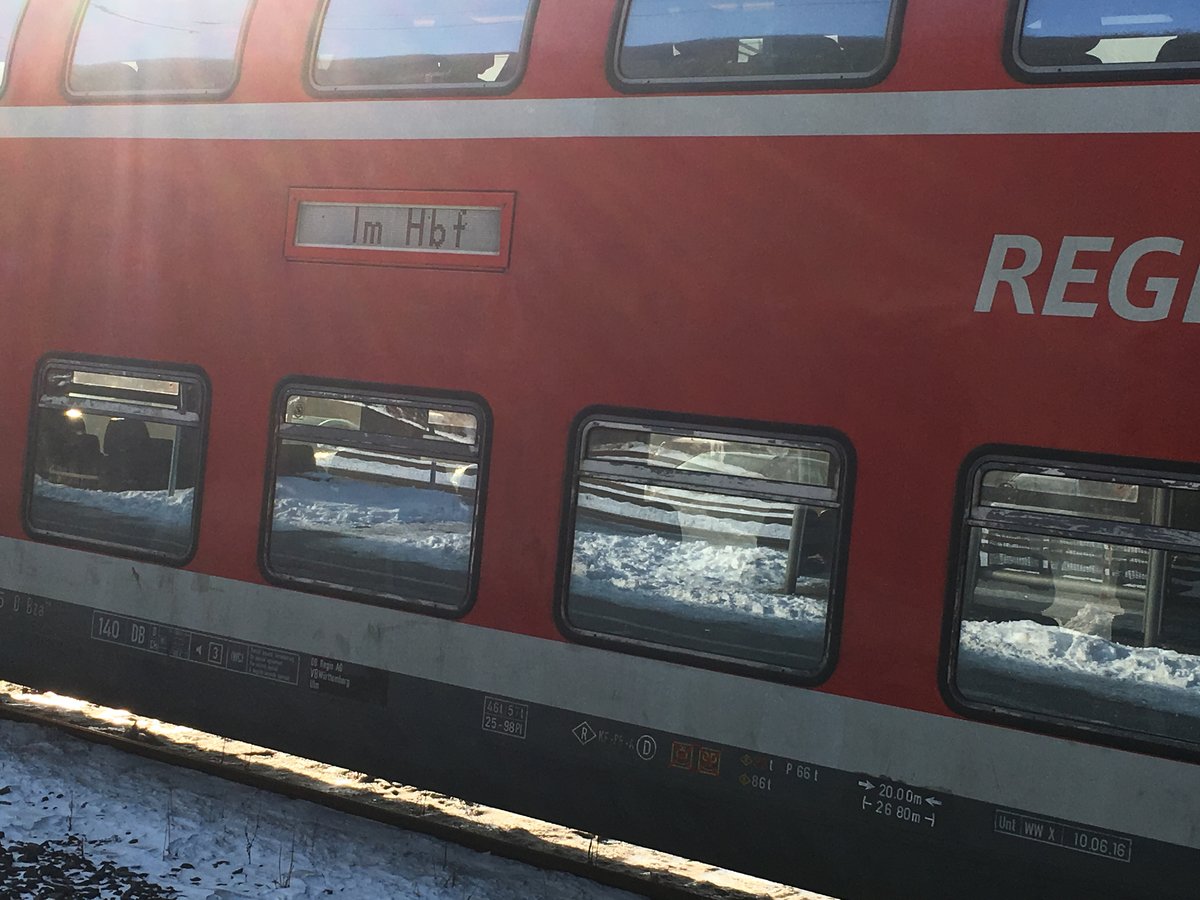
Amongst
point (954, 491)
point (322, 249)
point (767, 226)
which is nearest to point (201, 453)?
point (322, 249)

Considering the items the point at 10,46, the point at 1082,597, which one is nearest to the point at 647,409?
the point at 1082,597

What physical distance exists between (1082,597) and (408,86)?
10.6 feet

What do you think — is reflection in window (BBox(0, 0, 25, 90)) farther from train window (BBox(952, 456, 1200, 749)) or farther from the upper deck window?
train window (BBox(952, 456, 1200, 749))

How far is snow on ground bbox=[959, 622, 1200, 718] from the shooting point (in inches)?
159

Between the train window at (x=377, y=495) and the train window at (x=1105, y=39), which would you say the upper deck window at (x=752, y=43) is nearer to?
the train window at (x=1105, y=39)

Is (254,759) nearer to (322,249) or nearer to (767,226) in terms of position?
(322,249)

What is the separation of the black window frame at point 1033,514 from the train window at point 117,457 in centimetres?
333

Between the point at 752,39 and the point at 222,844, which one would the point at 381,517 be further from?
the point at 752,39

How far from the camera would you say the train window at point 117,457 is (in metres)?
5.95

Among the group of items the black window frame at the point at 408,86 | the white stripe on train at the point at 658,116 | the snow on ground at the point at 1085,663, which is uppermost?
the black window frame at the point at 408,86

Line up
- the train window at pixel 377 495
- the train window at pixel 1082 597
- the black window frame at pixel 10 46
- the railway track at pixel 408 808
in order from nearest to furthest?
the train window at pixel 1082 597, the train window at pixel 377 495, the railway track at pixel 408 808, the black window frame at pixel 10 46

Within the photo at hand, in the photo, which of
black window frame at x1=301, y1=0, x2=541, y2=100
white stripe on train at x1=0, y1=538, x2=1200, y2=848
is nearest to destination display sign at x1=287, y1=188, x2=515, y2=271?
black window frame at x1=301, y1=0, x2=541, y2=100

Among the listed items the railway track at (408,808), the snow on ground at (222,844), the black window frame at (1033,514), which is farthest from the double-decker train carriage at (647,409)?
the railway track at (408,808)

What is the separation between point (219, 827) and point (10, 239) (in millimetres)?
3004
